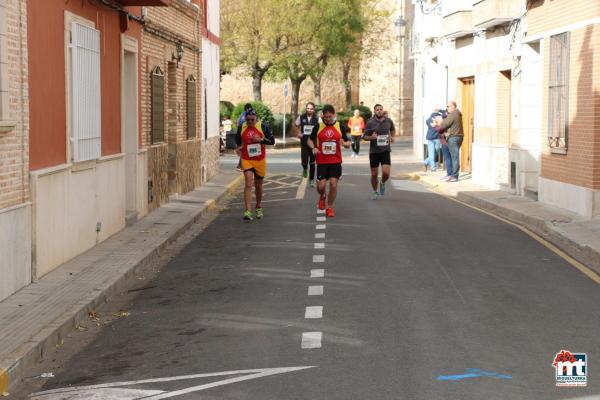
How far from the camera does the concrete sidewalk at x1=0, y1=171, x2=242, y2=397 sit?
324 inches

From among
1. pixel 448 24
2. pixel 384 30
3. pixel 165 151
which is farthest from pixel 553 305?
pixel 384 30

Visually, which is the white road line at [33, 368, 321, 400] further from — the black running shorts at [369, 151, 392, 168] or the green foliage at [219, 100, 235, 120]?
the green foliage at [219, 100, 235, 120]

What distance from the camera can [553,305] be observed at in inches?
400

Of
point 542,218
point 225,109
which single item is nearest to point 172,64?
point 542,218

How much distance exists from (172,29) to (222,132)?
2239 cm

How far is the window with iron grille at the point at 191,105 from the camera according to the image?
25266 millimetres

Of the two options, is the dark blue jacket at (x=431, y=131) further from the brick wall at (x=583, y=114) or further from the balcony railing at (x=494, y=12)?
the brick wall at (x=583, y=114)

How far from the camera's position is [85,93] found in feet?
47.2

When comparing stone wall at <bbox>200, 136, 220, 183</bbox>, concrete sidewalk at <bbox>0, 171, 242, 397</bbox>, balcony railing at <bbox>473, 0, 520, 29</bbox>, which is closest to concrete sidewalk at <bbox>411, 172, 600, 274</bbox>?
balcony railing at <bbox>473, 0, 520, 29</bbox>

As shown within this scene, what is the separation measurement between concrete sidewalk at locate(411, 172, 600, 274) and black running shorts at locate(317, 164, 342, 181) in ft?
9.89

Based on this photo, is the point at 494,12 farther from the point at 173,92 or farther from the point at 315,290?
the point at 315,290

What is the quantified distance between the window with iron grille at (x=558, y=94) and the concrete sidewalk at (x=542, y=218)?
4.03ft

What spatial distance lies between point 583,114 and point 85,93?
877 cm

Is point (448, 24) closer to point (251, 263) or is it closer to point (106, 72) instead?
point (106, 72)
